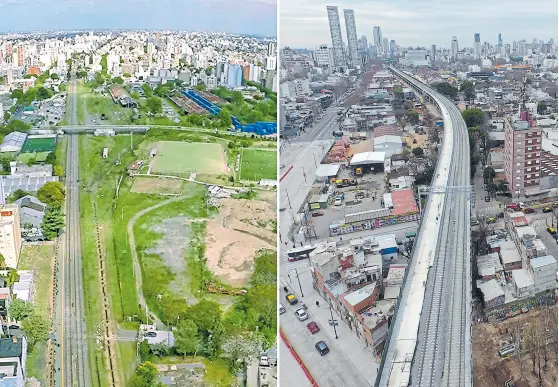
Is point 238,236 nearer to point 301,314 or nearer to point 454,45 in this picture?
point 301,314

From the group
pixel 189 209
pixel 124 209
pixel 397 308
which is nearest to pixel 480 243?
pixel 397 308

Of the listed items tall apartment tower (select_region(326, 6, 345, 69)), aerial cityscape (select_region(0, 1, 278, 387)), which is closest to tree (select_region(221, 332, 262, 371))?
aerial cityscape (select_region(0, 1, 278, 387))

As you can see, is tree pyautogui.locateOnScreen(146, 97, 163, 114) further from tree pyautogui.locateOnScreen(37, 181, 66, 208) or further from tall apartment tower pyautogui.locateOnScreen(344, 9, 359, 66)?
tall apartment tower pyautogui.locateOnScreen(344, 9, 359, 66)

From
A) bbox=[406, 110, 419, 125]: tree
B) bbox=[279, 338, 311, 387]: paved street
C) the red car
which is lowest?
bbox=[279, 338, 311, 387]: paved street

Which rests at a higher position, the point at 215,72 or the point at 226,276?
the point at 215,72

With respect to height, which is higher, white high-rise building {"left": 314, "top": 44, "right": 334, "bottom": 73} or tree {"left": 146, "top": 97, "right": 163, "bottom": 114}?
white high-rise building {"left": 314, "top": 44, "right": 334, "bottom": 73}

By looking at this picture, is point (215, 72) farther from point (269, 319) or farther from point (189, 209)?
point (269, 319)

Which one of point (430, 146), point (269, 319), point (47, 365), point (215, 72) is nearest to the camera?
point (47, 365)

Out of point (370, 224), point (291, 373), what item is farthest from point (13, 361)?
point (370, 224)
